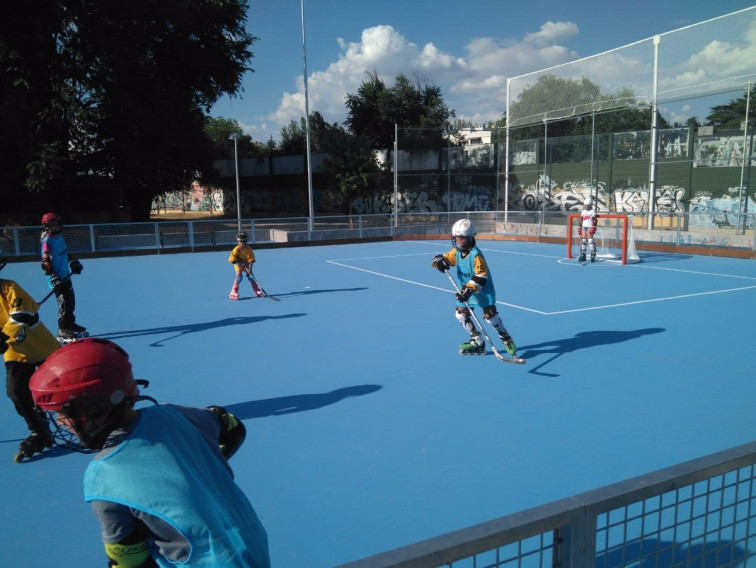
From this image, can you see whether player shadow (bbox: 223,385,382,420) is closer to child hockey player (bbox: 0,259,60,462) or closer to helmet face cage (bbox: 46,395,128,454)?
child hockey player (bbox: 0,259,60,462)

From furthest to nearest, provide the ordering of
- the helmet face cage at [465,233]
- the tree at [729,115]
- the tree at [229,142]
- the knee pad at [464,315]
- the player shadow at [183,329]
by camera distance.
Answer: the tree at [229,142], the tree at [729,115], the player shadow at [183,329], the knee pad at [464,315], the helmet face cage at [465,233]

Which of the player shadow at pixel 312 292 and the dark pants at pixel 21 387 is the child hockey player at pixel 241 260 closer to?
the player shadow at pixel 312 292

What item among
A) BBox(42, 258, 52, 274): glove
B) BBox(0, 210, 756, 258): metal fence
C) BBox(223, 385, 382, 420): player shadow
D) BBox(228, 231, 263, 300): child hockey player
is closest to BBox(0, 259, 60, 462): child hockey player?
BBox(223, 385, 382, 420): player shadow

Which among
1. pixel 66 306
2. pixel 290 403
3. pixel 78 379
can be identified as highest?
pixel 78 379

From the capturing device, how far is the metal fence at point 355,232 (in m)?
20.0

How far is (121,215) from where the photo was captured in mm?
35844

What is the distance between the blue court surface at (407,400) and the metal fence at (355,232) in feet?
24.2

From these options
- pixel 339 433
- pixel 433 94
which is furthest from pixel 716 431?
pixel 433 94

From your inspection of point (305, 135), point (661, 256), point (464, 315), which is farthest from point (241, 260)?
point (305, 135)

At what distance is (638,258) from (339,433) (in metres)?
16.3

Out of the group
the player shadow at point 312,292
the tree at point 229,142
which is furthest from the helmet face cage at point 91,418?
the tree at point 229,142

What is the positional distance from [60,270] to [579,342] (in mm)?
8561

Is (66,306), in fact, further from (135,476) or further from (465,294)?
(135,476)

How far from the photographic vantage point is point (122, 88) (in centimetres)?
2786
